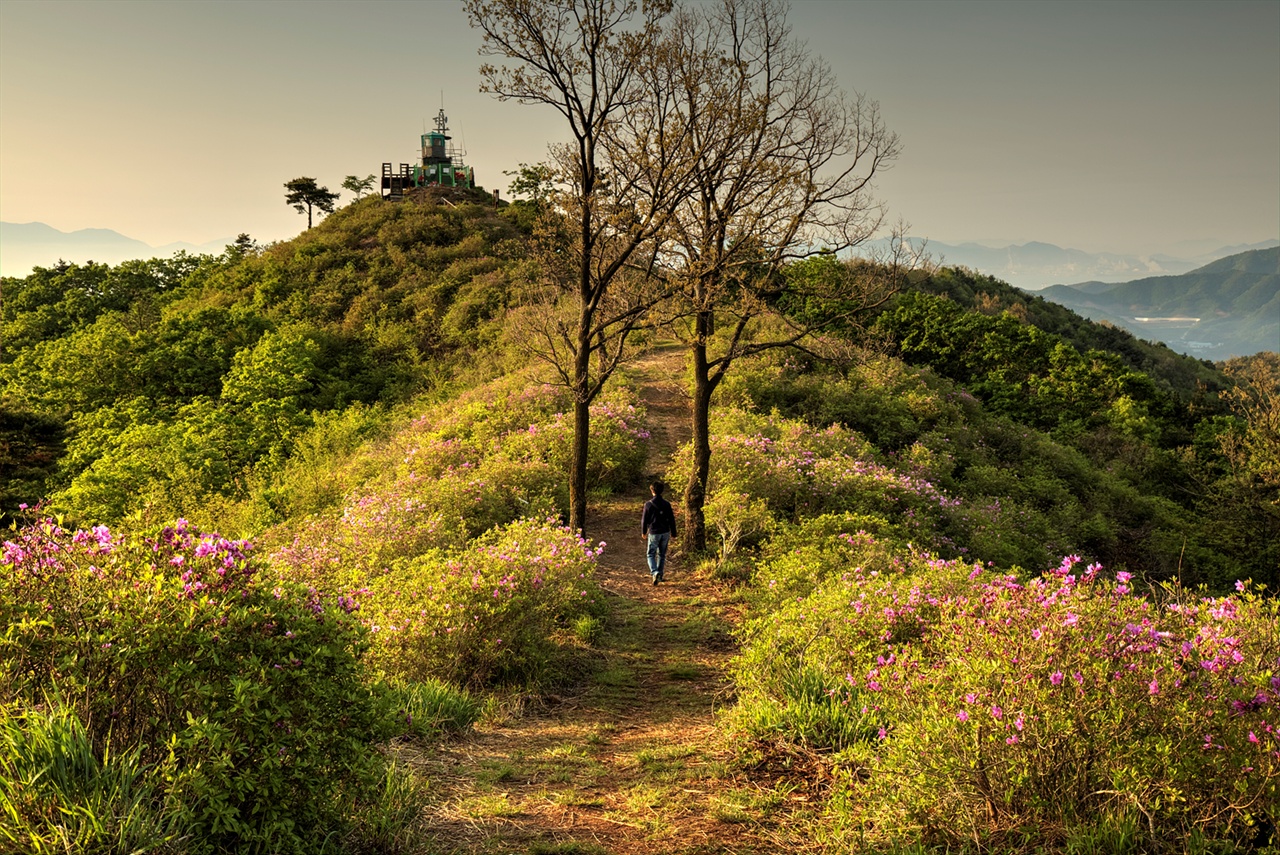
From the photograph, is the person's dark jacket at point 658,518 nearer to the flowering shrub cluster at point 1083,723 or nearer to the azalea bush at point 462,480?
the azalea bush at point 462,480

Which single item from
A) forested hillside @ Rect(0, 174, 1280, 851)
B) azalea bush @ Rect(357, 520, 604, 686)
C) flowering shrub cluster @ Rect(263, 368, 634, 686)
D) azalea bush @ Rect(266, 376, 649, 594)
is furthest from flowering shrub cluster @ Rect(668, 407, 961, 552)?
azalea bush @ Rect(357, 520, 604, 686)

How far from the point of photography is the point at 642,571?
11070 millimetres

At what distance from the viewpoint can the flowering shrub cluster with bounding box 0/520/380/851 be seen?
302cm

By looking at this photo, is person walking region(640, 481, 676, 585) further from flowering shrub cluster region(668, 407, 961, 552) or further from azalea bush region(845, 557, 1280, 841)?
azalea bush region(845, 557, 1280, 841)

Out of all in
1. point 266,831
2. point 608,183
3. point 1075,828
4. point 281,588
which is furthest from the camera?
point 608,183

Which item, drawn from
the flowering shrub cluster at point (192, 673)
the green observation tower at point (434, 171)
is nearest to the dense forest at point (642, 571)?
the flowering shrub cluster at point (192, 673)

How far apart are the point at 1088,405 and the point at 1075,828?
2407 cm

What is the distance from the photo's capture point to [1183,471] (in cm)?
2091

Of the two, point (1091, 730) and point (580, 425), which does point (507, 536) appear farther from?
point (1091, 730)

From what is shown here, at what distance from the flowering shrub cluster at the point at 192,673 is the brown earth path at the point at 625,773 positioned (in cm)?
92

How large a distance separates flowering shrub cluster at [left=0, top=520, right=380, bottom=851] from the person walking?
6769 millimetres

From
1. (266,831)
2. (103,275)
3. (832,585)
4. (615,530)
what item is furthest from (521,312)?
(103,275)

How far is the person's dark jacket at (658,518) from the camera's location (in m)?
10.3

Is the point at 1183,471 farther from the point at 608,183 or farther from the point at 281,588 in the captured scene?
the point at 281,588
